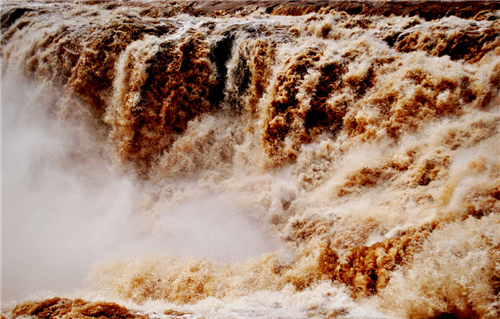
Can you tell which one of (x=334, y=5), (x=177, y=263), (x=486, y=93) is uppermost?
(x=334, y=5)

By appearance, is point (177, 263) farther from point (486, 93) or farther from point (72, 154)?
point (486, 93)

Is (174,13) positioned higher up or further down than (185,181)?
higher up

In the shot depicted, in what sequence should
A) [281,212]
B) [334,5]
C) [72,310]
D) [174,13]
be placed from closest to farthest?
[72,310], [281,212], [334,5], [174,13]

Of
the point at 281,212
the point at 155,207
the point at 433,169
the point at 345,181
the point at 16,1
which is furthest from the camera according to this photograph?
the point at 16,1

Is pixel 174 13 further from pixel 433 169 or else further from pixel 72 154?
pixel 433 169

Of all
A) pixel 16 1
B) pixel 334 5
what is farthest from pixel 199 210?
pixel 16 1

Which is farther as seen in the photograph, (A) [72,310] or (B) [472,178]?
(B) [472,178]
